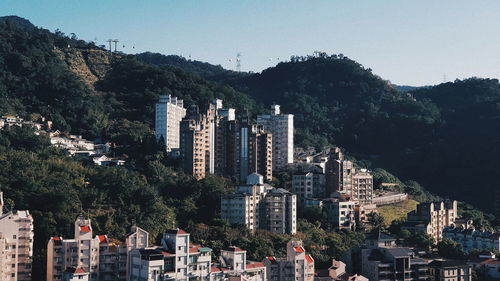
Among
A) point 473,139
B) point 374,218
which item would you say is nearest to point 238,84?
point 473,139

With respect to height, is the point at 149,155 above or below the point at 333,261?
above

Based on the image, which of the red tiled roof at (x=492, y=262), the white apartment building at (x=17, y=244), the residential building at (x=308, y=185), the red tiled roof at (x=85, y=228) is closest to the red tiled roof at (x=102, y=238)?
the red tiled roof at (x=85, y=228)

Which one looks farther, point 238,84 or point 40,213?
point 238,84

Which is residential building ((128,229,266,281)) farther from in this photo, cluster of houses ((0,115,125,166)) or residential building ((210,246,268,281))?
cluster of houses ((0,115,125,166))

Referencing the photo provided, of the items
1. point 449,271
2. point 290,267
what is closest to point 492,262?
point 449,271

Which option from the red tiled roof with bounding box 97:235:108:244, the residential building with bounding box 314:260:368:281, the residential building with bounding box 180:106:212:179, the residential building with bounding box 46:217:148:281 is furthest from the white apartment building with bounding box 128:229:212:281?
the residential building with bounding box 180:106:212:179

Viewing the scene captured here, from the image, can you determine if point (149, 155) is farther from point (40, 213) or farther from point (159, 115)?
point (40, 213)

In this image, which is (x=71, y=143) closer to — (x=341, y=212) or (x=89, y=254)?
(x=341, y=212)
